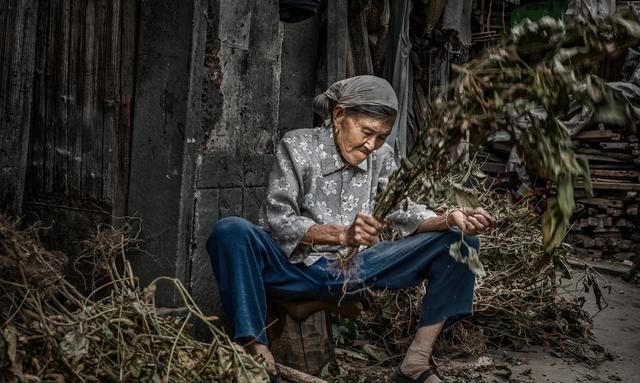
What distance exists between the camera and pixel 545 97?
288cm

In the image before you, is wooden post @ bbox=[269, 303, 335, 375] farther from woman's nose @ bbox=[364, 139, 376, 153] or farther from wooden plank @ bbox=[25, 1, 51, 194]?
wooden plank @ bbox=[25, 1, 51, 194]

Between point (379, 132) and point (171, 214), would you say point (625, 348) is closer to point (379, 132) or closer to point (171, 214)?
point (379, 132)

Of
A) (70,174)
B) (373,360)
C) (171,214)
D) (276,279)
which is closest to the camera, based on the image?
(276,279)

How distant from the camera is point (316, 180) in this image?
396 cm

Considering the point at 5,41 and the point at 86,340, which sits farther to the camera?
the point at 5,41

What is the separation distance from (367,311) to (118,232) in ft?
6.59

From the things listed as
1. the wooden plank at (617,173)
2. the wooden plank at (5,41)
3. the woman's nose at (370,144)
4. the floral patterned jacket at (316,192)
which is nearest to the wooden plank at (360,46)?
the floral patterned jacket at (316,192)

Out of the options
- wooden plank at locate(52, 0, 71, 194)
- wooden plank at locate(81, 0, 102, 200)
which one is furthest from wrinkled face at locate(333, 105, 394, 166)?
wooden plank at locate(52, 0, 71, 194)

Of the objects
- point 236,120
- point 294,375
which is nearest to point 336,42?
point 236,120

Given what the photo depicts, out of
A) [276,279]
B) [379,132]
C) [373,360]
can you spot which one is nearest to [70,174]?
[276,279]

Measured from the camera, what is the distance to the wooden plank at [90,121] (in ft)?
13.8

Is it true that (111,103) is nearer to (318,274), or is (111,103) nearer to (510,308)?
(318,274)

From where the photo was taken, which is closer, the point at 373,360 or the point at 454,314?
the point at 454,314

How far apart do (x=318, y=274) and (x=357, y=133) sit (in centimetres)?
69
